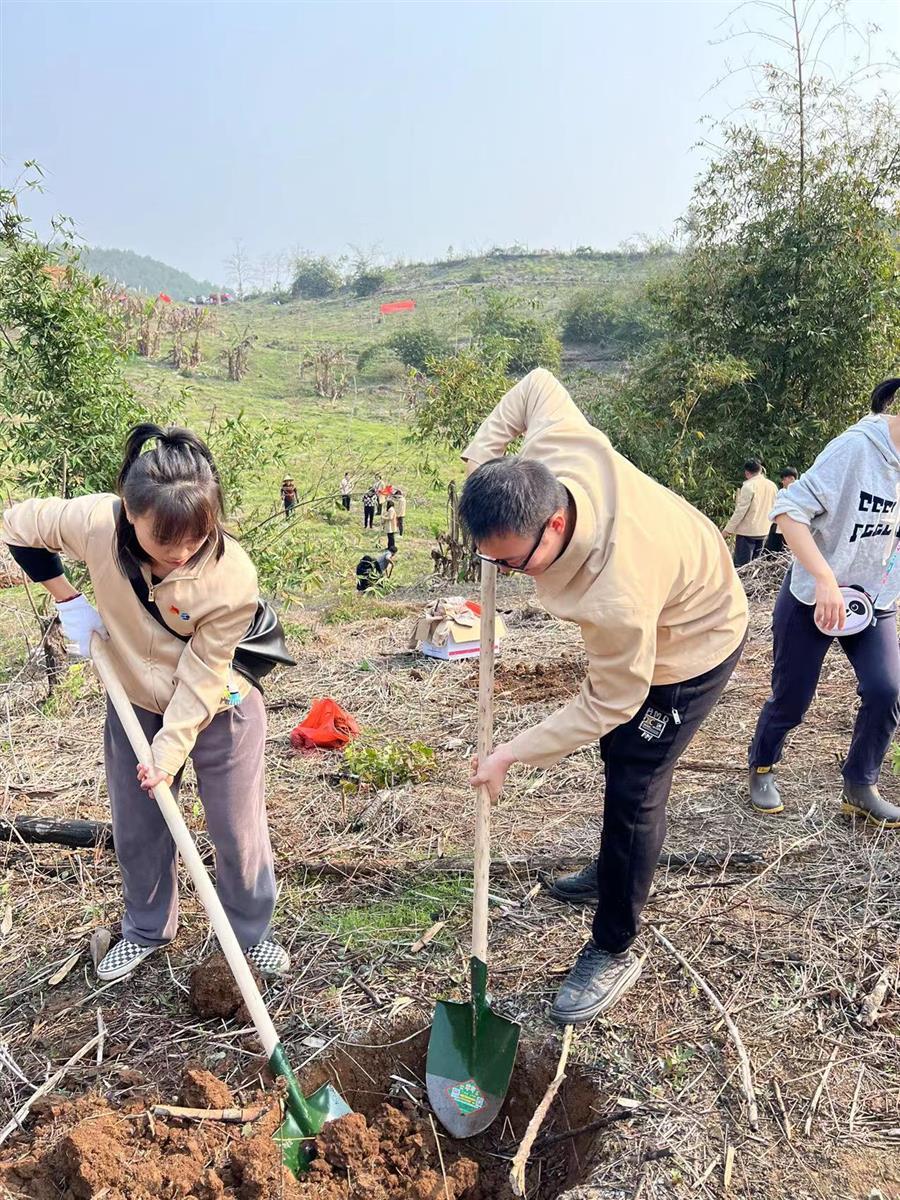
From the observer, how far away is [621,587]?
1779 mm

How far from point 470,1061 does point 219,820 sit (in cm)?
92

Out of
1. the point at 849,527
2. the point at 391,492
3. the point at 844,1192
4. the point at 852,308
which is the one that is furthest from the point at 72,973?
the point at 391,492

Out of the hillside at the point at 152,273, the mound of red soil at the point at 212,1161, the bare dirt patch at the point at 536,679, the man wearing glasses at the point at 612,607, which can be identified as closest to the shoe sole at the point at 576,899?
the man wearing glasses at the point at 612,607

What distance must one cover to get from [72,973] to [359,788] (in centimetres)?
142

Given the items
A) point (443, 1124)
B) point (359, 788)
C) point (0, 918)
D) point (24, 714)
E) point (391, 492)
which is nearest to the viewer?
point (443, 1124)

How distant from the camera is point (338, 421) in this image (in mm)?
22203

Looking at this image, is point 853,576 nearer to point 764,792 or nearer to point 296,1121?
Answer: point 764,792

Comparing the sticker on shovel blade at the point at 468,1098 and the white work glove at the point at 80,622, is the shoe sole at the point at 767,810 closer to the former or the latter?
the sticker on shovel blade at the point at 468,1098

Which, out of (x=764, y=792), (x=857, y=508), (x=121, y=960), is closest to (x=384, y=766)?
(x=121, y=960)

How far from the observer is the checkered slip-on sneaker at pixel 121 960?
8.27ft

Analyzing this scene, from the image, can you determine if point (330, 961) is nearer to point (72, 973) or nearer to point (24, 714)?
point (72, 973)

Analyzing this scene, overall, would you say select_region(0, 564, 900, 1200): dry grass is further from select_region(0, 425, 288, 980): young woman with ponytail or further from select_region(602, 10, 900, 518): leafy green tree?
select_region(602, 10, 900, 518): leafy green tree

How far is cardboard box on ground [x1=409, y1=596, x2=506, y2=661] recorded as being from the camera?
19.7 feet

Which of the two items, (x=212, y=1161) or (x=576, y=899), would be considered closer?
(x=212, y=1161)
